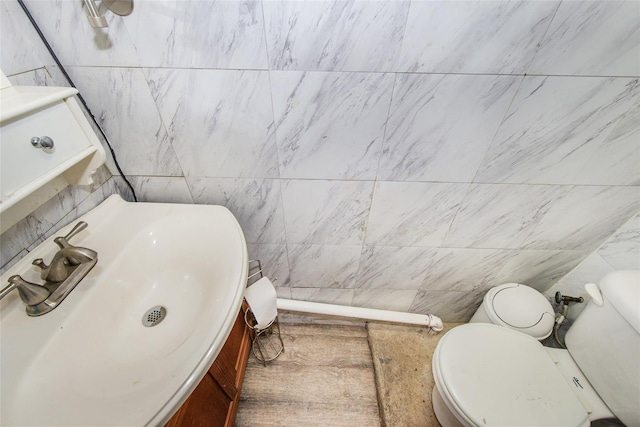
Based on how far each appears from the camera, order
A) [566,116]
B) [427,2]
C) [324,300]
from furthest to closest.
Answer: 1. [324,300]
2. [566,116]
3. [427,2]

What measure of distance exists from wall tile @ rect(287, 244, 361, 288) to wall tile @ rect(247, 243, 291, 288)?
0.03m

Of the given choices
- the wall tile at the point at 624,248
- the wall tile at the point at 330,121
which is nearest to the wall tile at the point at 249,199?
the wall tile at the point at 330,121

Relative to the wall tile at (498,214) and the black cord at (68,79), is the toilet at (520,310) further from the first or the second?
the black cord at (68,79)

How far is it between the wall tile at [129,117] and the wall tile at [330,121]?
377 millimetres

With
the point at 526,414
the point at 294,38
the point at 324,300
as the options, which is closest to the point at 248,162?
the point at 294,38

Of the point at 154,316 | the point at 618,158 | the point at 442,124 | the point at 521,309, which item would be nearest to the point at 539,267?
the point at 521,309

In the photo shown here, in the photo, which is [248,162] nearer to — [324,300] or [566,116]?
[324,300]

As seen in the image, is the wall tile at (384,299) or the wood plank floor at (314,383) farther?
the wall tile at (384,299)

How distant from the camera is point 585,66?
65 cm

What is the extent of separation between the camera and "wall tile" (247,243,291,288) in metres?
1.06

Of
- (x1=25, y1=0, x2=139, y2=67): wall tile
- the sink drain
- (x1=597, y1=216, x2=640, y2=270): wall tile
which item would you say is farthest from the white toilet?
(x1=25, y1=0, x2=139, y2=67): wall tile

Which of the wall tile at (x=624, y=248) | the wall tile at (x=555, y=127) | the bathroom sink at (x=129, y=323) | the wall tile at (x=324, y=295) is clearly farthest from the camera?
the wall tile at (x=324, y=295)

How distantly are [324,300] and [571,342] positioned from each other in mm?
990

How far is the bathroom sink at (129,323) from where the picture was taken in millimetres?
450
